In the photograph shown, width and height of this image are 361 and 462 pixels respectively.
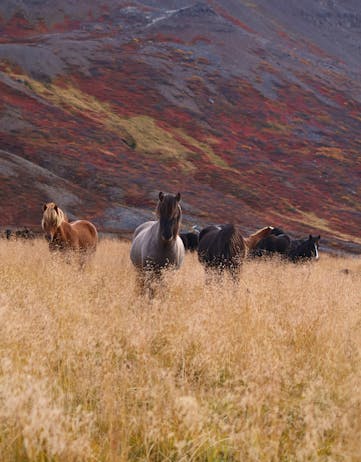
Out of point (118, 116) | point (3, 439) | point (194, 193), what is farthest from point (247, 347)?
point (118, 116)

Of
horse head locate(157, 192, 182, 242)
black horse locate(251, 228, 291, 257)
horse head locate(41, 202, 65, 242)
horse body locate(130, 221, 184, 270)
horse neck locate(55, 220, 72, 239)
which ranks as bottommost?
black horse locate(251, 228, 291, 257)

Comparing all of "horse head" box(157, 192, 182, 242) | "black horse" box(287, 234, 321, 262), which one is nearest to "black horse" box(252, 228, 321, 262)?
"black horse" box(287, 234, 321, 262)

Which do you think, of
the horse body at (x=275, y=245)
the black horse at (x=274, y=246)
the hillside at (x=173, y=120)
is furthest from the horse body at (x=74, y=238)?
the hillside at (x=173, y=120)

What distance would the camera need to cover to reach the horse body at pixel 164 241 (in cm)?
805

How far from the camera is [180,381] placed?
3811 millimetres

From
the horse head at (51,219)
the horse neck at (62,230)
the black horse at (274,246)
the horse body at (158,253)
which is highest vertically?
the horse body at (158,253)

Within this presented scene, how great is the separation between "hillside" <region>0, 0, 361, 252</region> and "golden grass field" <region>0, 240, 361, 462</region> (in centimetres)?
2450

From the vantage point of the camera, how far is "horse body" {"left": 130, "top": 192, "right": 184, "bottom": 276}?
317 inches

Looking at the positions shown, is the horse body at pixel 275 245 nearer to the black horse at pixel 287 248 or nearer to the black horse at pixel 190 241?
the black horse at pixel 287 248

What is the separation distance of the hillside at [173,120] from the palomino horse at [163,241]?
2115cm

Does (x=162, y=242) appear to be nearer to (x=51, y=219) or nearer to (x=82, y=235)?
(x=51, y=219)

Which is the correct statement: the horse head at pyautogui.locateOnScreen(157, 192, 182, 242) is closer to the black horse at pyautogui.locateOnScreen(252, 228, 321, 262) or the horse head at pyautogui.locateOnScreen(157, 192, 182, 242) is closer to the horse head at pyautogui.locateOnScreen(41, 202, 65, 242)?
the horse head at pyautogui.locateOnScreen(41, 202, 65, 242)

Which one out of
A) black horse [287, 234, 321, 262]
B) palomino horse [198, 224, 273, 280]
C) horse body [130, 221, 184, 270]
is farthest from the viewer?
black horse [287, 234, 321, 262]

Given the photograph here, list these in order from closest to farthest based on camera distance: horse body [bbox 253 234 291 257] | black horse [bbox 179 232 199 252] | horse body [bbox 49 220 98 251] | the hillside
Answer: horse body [bbox 49 220 98 251], horse body [bbox 253 234 291 257], black horse [bbox 179 232 199 252], the hillside
